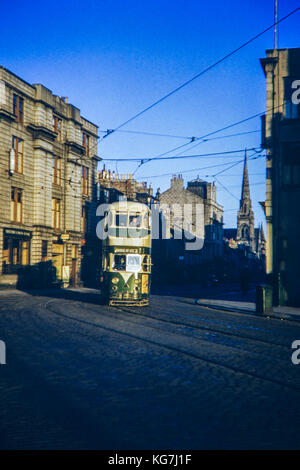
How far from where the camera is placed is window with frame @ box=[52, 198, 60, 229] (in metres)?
38.8

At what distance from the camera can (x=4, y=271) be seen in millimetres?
32375

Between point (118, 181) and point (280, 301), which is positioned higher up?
point (118, 181)

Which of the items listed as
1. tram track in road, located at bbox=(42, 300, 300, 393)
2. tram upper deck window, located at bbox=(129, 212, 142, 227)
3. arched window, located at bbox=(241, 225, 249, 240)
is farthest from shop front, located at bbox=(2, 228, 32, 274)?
arched window, located at bbox=(241, 225, 249, 240)

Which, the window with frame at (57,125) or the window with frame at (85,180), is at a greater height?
the window with frame at (57,125)

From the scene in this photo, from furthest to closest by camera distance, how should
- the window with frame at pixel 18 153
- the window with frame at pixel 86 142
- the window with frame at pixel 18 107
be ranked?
the window with frame at pixel 86 142, the window with frame at pixel 18 153, the window with frame at pixel 18 107

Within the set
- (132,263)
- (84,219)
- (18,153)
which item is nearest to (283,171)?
(132,263)

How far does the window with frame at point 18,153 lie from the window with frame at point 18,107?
1455 mm

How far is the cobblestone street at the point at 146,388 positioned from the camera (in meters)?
5.23

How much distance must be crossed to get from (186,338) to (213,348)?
1471mm

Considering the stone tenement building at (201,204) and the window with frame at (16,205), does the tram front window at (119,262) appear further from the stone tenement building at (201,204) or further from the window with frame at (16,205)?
the stone tenement building at (201,204)

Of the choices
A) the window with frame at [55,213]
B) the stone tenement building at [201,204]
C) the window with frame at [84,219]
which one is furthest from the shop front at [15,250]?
the stone tenement building at [201,204]

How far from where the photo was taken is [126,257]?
68.6ft
